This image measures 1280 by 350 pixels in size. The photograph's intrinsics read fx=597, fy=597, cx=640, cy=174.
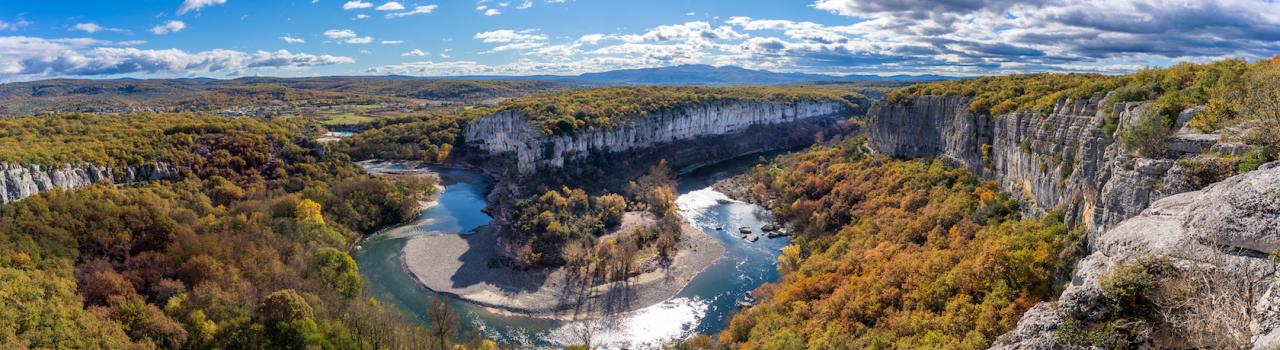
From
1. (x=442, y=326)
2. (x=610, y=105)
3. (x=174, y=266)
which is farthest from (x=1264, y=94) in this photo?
(x=610, y=105)

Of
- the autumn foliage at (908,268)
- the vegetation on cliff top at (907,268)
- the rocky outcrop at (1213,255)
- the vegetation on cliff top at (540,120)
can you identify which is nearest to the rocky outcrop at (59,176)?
the vegetation on cliff top at (540,120)

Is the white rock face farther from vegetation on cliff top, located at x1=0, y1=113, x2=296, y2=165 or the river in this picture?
vegetation on cliff top, located at x1=0, y1=113, x2=296, y2=165

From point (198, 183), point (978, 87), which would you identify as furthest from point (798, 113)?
point (198, 183)

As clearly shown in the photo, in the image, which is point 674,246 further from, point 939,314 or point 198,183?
point 198,183

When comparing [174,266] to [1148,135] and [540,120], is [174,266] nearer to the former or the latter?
[1148,135]

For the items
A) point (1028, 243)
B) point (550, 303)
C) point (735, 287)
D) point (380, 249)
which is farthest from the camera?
point (380, 249)

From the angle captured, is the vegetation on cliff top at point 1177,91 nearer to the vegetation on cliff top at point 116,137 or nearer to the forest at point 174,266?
the forest at point 174,266

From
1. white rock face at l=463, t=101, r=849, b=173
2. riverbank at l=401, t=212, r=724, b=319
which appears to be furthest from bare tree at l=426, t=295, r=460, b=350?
white rock face at l=463, t=101, r=849, b=173
